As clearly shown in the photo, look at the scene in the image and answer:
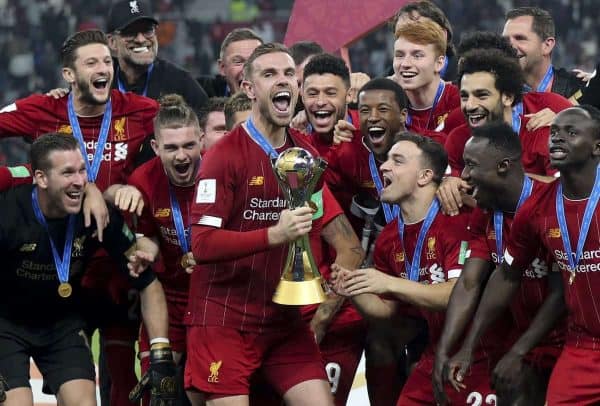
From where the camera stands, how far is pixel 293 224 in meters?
5.24

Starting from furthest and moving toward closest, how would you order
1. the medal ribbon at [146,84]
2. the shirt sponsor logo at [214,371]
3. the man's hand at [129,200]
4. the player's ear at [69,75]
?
the medal ribbon at [146,84]
the player's ear at [69,75]
the man's hand at [129,200]
the shirt sponsor logo at [214,371]

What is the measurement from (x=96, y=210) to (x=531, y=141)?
219cm

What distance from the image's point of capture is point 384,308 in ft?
20.7

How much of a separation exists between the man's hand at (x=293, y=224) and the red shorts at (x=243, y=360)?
2.22ft

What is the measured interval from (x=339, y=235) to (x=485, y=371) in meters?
0.96

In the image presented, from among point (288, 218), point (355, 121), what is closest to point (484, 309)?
point (288, 218)

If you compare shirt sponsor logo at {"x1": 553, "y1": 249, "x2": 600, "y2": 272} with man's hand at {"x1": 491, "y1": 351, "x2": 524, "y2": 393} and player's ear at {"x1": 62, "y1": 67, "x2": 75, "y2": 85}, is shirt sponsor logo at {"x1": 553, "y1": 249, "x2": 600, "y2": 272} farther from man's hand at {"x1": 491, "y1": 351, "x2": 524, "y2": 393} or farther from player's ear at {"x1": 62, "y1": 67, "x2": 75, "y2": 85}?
player's ear at {"x1": 62, "y1": 67, "x2": 75, "y2": 85}

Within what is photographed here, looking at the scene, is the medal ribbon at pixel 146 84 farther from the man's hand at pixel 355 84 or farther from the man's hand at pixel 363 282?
the man's hand at pixel 363 282

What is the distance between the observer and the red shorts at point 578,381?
17.4ft

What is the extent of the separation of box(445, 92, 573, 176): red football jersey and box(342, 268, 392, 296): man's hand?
2.89ft

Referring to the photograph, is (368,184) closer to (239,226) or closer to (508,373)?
(239,226)

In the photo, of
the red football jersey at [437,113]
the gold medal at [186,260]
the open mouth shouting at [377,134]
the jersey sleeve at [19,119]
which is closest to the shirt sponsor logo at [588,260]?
the open mouth shouting at [377,134]

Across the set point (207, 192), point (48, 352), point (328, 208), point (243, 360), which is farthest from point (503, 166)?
point (48, 352)

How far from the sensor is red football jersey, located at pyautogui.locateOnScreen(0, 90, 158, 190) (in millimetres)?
7000
